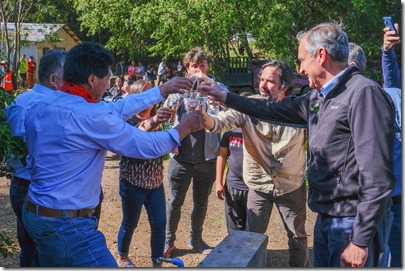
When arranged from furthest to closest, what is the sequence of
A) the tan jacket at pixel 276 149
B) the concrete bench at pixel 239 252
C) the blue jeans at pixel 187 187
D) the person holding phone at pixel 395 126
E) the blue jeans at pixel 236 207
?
the blue jeans at pixel 187 187, the blue jeans at pixel 236 207, the tan jacket at pixel 276 149, the person holding phone at pixel 395 126, the concrete bench at pixel 239 252

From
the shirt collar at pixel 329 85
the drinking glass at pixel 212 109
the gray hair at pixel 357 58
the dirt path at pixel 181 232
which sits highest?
the gray hair at pixel 357 58

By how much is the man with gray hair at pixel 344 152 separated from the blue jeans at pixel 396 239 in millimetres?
1248

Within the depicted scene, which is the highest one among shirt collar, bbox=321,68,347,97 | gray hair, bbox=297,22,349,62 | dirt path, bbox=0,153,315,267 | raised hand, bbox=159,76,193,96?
gray hair, bbox=297,22,349,62

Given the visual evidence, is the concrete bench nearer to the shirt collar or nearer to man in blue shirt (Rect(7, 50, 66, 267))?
the shirt collar

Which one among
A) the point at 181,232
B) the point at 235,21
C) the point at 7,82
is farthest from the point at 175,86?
the point at 235,21

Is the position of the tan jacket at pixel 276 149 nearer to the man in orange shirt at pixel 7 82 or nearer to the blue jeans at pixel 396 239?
the blue jeans at pixel 396 239

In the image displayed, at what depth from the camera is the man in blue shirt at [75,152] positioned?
3498mm

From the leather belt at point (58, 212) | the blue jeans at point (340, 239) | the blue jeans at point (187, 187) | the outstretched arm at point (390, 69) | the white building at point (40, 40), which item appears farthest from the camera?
the white building at point (40, 40)

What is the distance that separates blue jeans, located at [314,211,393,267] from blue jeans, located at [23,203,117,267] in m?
1.29

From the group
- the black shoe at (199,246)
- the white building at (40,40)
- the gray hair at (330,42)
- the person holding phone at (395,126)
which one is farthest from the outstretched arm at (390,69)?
the white building at (40,40)

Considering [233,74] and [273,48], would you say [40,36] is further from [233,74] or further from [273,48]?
[273,48]

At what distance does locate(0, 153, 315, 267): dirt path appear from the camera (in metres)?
6.54

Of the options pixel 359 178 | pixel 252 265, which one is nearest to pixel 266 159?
pixel 252 265

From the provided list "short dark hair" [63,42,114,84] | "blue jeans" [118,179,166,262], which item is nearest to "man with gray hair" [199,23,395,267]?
"short dark hair" [63,42,114,84]
